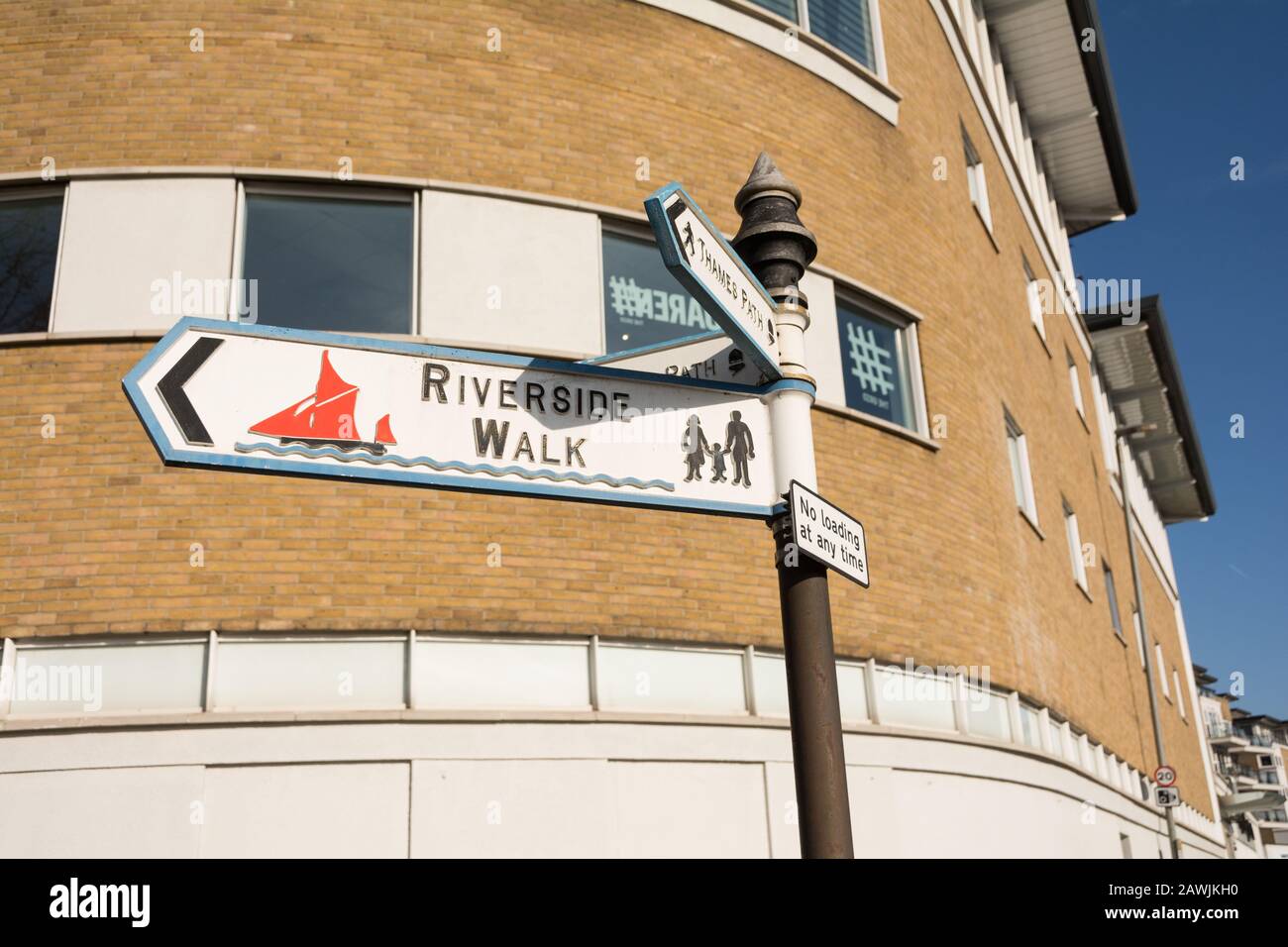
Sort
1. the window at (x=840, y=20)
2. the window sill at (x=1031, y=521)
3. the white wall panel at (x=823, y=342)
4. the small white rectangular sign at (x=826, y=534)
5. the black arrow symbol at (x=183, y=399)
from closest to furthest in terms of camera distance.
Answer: the black arrow symbol at (x=183, y=399)
the small white rectangular sign at (x=826, y=534)
the white wall panel at (x=823, y=342)
the window at (x=840, y=20)
the window sill at (x=1031, y=521)

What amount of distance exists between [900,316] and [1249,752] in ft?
388

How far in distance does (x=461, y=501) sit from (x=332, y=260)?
217 centimetres

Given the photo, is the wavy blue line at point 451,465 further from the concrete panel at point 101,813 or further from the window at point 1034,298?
the window at point 1034,298

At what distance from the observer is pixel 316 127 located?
9.38 m

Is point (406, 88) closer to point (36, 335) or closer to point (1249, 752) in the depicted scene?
point (36, 335)

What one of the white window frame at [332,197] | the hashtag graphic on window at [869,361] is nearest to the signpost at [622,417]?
the white window frame at [332,197]

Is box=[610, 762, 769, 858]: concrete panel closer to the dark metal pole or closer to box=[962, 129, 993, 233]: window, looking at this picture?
the dark metal pole

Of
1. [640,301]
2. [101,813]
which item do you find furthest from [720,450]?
[640,301]

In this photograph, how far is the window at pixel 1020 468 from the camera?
14.9 metres

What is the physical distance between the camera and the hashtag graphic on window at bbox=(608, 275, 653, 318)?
392 inches

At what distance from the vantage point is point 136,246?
29.2ft

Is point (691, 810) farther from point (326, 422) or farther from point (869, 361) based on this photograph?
point (326, 422)

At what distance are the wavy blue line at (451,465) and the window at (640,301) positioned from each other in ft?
18.7

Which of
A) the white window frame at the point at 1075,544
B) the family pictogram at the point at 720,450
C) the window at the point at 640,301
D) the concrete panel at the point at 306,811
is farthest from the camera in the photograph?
the white window frame at the point at 1075,544
